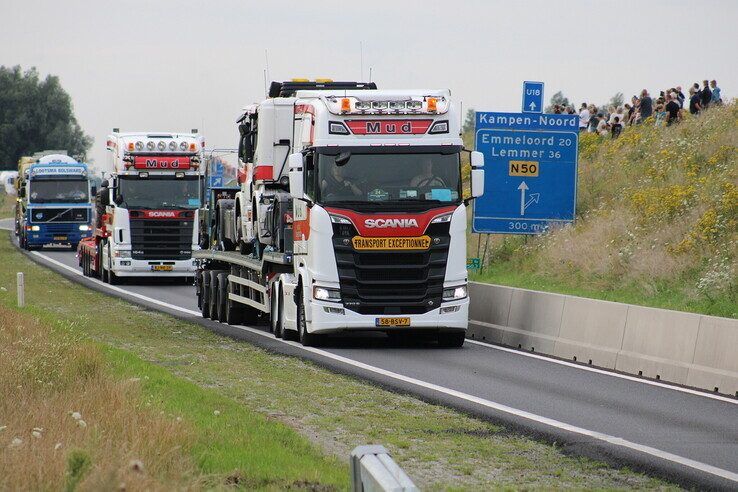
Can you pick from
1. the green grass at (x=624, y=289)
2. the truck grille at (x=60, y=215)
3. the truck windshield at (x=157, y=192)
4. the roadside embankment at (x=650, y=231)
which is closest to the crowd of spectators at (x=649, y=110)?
the roadside embankment at (x=650, y=231)

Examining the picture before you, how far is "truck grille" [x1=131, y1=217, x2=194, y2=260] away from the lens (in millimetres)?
41344

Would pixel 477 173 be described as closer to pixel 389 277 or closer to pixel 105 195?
pixel 389 277

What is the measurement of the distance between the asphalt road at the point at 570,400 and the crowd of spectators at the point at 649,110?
2092 centimetres

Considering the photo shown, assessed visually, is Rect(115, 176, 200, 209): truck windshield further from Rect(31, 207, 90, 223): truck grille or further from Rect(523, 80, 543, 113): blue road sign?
Rect(31, 207, 90, 223): truck grille

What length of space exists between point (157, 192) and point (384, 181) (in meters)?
20.0

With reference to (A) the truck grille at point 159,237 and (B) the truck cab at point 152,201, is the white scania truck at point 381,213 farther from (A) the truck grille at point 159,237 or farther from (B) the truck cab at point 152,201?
(A) the truck grille at point 159,237

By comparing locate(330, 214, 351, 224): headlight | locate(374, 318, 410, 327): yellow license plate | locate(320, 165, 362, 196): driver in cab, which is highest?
locate(320, 165, 362, 196): driver in cab

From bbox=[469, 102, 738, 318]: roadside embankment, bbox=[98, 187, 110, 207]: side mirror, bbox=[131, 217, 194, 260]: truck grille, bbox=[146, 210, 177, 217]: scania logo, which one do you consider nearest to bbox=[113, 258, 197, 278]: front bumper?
bbox=[131, 217, 194, 260]: truck grille

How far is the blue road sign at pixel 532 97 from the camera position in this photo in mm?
Result: 31453

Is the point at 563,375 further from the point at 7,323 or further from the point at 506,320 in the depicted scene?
the point at 7,323

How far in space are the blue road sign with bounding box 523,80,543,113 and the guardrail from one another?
24.5 m

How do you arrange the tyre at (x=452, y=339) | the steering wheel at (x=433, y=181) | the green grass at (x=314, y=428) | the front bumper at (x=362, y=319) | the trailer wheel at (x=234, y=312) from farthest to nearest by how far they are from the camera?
the trailer wheel at (x=234, y=312)
the tyre at (x=452, y=339)
the steering wheel at (x=433, y=181)
the front bumper at (x=362, y=319)
the green grass at (x=314, y=428)

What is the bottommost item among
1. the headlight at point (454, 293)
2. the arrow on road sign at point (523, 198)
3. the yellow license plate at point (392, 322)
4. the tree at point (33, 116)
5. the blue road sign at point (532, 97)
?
the tree at point (33, 116)

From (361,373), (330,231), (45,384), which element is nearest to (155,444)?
(45,384)
